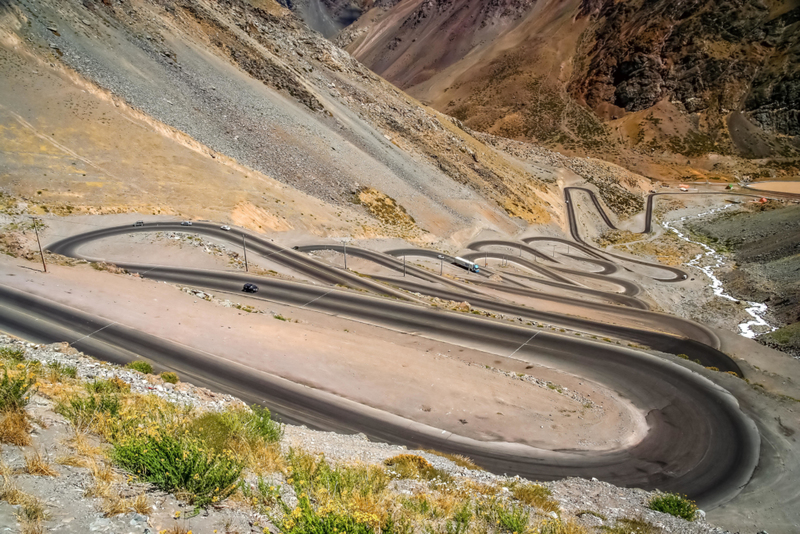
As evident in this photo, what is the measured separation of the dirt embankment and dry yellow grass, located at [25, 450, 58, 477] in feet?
164

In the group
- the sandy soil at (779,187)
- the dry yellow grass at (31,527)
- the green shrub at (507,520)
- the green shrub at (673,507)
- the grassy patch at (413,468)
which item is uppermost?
the sandy soil at (779,187)

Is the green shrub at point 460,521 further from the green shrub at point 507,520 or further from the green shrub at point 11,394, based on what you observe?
the green shrub at point 11,394

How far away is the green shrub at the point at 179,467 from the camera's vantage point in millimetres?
6492

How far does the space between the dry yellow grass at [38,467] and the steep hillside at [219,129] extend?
Answer: 150ft

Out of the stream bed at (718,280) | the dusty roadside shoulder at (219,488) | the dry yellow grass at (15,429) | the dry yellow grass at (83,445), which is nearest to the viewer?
the dusty roadside shoulder at (219,488)

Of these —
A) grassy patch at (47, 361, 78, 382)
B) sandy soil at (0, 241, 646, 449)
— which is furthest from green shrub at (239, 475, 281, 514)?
sandy soil at (0, 241, 646, 449)

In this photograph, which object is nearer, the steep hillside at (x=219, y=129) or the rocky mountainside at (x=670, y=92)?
the steep hillside at (x=219, y=129)

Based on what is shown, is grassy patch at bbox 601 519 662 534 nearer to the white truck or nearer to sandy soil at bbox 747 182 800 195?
the white truck

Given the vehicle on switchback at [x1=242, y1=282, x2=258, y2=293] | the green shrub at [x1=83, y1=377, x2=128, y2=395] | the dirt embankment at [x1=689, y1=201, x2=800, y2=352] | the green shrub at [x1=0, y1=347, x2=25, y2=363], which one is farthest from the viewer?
the dirt embankment at [x1=689, y1=201, x2=800, y2=352]

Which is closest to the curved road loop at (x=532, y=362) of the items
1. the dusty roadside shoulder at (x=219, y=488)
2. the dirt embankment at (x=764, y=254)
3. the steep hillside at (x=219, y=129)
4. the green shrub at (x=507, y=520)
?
the dusty roadside shoulder at (x=219, y=488)

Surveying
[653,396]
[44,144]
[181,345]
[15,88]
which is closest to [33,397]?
[181,345]

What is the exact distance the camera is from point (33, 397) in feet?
28.7

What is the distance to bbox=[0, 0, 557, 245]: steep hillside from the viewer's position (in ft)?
161

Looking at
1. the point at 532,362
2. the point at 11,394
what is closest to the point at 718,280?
the point at 532,362
